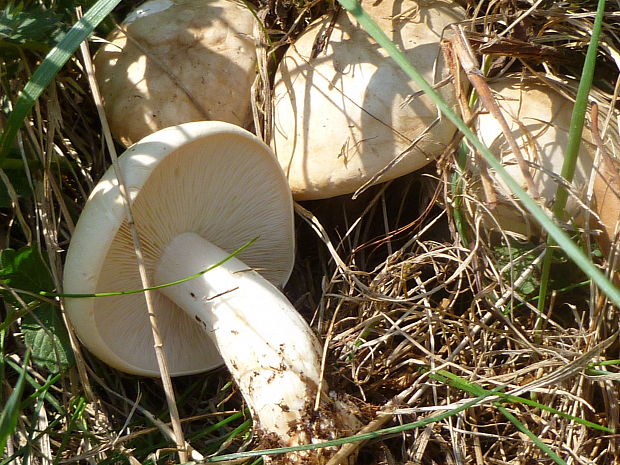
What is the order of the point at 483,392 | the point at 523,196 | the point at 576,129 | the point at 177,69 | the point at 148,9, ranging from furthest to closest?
the point at 148,9 → the point at 177,69 → the point at 483,392 → the point at 576,129 → the point at 523,196

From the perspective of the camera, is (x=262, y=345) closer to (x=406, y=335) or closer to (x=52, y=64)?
(x=406, y=335)

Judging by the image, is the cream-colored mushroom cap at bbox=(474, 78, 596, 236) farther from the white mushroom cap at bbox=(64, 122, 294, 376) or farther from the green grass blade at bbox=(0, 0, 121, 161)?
the green grass blade at bbox=(0, 0, 121, 161)

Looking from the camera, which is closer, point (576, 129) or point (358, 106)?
point (576, 129)

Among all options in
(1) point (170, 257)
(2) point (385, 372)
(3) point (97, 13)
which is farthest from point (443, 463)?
(3) point (97, 13)

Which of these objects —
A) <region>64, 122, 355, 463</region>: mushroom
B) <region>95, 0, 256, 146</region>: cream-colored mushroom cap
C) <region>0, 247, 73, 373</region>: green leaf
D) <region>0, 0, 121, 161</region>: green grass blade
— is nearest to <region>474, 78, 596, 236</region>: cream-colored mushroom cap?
<region>64, 122, 355, 463</region>: mushroom

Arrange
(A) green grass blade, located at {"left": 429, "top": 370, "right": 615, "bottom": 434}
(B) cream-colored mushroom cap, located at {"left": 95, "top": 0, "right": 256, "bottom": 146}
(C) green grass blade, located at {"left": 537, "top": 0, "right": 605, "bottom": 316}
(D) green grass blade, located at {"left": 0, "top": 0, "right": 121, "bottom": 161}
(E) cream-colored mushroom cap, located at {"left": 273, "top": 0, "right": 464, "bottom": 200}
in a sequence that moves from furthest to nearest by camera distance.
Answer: (B) cream-colored mushroom cap, located at {"left": 95, "top": 0, "right": 256, "bottom": 146} < (E) cream-colored mushroom cap, located at {"left": 273, "top": 0, "right": 464, "bottom": 200} < (D) green grass blade, located at {"left": 0, "top": 0, "right": 121, "bottom": 161} < (A) green grass blade, located at {"left": 429, "top": 370, "right": 615, "bottom": 434} < (C) green grass blade, located at {"left": 537, "top": 0, "right": 605, "bottom": 316}

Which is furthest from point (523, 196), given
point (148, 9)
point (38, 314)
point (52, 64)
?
point (148, 9)

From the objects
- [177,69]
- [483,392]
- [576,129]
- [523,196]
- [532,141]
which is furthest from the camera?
[177,69]

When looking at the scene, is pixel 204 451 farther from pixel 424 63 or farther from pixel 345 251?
pixel 424 63
